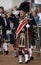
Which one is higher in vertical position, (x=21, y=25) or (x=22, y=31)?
(x=21, y=25)

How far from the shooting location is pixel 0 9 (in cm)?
1215

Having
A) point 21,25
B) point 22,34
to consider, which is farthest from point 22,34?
point 21,25

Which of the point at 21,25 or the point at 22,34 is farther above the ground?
the point at 21,25

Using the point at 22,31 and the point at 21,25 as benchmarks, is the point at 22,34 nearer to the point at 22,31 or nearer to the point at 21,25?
the point at 22,31

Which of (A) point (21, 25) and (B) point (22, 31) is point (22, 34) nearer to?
(B) point (22, 31)

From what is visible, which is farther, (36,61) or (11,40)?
(11,40)

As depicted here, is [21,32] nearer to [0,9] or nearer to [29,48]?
[29,48]

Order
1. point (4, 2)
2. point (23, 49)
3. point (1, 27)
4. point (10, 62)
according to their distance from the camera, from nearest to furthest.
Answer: point (23, 49), point (10, 62), point (1, 27), point (4, 2)

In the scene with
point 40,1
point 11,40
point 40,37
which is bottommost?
point 11,40

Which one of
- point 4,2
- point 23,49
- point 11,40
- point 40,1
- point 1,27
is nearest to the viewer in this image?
point 23,49

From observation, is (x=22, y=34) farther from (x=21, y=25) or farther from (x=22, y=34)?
(x=21, y=25)

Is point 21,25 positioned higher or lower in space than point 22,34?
higher

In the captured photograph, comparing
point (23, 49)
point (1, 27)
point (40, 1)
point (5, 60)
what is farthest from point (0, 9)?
point (23, 49)

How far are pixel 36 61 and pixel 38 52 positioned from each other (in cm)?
74
